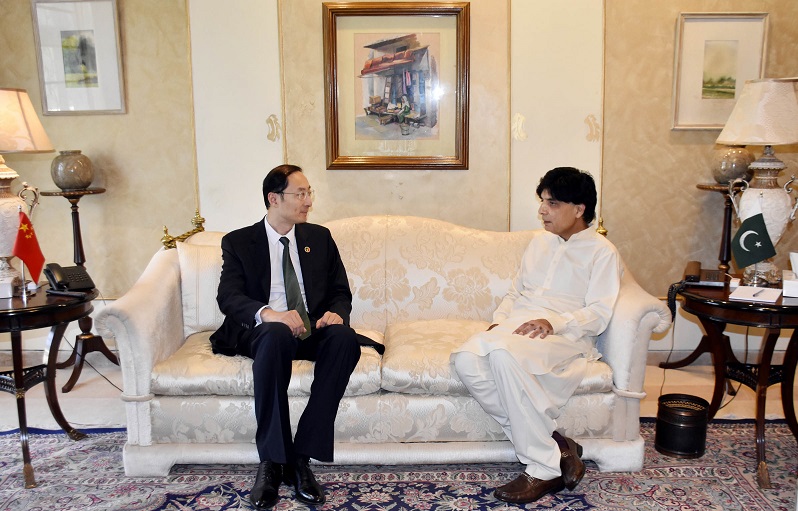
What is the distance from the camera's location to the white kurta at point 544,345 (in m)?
2.80

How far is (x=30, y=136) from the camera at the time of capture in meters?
3.35

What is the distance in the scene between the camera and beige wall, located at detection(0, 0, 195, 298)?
415cm

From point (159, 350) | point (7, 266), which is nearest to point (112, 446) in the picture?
point (159, 350)

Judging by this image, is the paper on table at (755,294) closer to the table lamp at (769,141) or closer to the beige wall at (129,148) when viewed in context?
the table lamp at (769,141)

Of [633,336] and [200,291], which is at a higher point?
[200,291]

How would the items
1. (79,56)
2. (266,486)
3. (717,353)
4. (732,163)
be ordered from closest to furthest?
(266,486), (717,353), (732,163), (79,56)

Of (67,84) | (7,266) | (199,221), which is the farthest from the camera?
(67,84)

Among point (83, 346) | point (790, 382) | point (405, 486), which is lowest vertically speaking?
point (405, 486)

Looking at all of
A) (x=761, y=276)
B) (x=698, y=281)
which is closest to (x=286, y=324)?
(x=698, y=281)

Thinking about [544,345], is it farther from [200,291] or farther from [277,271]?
[200,291]

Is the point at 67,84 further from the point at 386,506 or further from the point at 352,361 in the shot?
the point at 386,506

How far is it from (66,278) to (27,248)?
222mm

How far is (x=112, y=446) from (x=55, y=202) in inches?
72.4

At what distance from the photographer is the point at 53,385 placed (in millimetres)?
3350
